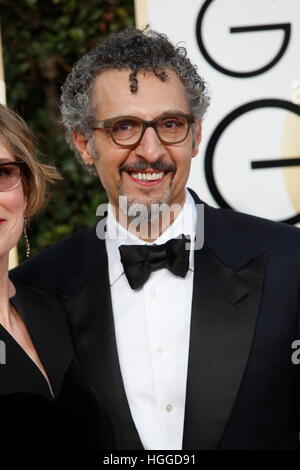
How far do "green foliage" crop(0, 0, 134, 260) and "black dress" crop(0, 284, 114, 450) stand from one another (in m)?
2.46

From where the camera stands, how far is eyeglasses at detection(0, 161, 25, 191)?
2284 mm

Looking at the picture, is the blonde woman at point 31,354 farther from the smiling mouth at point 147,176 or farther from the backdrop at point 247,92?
the backdrop at point 247,92

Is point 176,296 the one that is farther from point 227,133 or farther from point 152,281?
point 227,133

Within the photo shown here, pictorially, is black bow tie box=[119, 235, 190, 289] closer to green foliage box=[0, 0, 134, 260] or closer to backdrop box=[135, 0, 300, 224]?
backdrop box=[135, 0, 300, 224]

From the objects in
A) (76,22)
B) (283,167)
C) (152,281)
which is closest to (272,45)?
(283,167)

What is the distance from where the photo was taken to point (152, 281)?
2512mm

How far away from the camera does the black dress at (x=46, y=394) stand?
2.08 m

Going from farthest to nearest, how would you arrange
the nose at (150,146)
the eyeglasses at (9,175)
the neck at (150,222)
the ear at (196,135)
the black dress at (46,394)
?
1. the ear at (196,135)
2. the neck at (150,222)
3. the nose at (150,146)
4. the eyeglasses at (9,175)
5. the black dress at (46,394)

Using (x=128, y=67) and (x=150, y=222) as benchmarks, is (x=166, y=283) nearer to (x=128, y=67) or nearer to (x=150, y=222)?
(x=150, y=222)

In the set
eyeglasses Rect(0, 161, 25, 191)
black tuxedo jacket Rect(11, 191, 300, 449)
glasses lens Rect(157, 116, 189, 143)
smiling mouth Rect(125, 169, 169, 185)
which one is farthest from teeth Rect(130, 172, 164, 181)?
eyeglasses Rect(0, 161, 25, 191)

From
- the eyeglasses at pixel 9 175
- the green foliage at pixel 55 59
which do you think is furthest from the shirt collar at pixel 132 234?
the green foliage at pixel 55 59

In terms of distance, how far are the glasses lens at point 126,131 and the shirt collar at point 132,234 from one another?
258 mm

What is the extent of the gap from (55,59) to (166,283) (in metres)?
2.83

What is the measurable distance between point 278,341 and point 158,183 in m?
0.58
